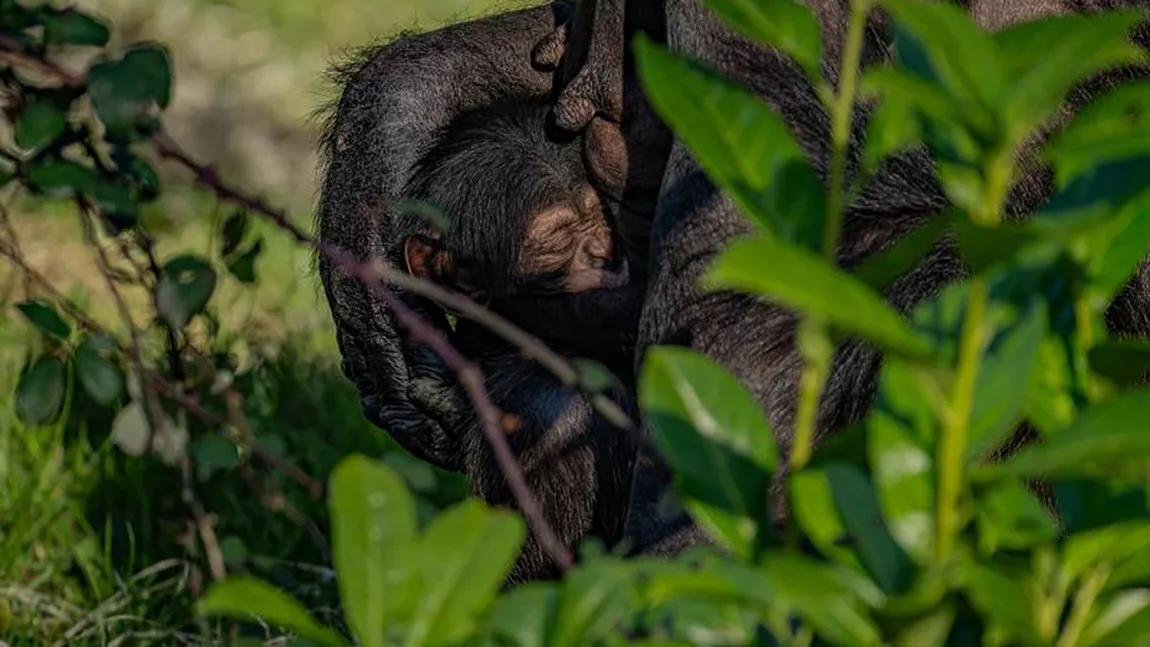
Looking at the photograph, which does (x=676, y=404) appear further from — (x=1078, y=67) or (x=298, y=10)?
(x=298, y=10)

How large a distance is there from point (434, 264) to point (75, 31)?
1563mm

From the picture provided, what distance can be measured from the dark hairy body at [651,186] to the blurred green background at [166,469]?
0.99 feet

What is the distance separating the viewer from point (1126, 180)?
4.99 ft

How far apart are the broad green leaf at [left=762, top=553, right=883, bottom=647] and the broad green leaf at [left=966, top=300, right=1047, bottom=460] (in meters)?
0.12

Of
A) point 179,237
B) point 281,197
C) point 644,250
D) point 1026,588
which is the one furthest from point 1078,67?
point 281,197

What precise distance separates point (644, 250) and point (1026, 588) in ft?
6.72

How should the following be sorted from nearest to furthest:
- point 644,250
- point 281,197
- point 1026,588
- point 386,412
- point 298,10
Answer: point 1026,588
point 644,250
point 386,412
point 281,197
point 298,10

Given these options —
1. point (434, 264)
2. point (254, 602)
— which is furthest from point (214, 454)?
point (434, 264)

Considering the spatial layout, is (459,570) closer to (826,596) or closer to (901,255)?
(826,596)

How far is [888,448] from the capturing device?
5.05 feet

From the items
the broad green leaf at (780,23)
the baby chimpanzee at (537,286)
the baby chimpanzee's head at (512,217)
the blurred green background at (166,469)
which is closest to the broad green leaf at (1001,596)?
the broad green leaf at (780,23)

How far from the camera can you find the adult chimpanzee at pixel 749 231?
2.82 m

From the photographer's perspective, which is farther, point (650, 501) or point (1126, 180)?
point (650, 501)

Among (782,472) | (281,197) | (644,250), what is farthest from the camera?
(281,197)
